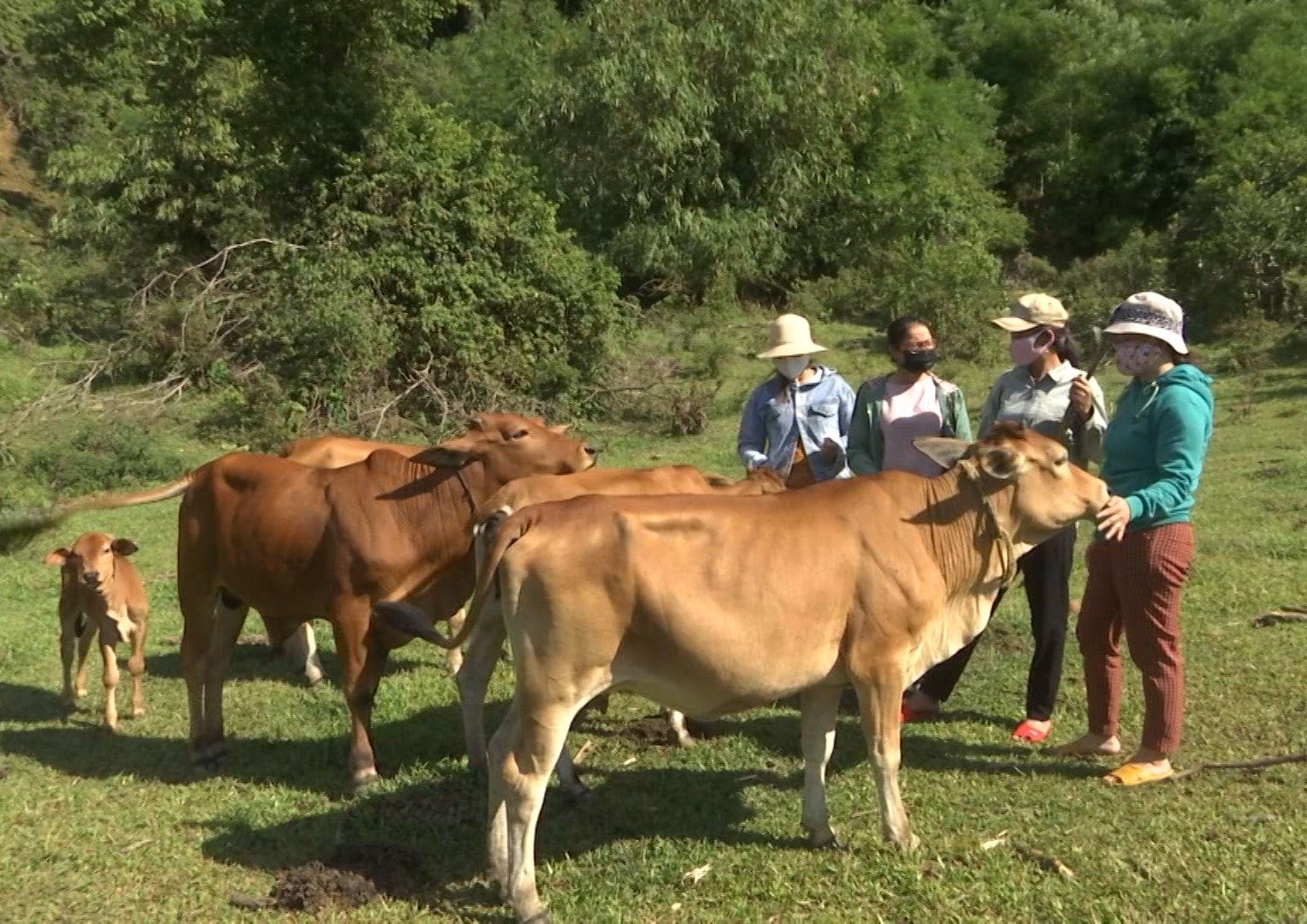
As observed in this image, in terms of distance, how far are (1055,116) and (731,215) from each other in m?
16.2

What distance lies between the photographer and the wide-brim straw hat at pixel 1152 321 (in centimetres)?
557

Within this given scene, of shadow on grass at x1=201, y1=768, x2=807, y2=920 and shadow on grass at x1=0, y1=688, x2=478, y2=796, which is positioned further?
shadow on grass at x1=0, y1=688, x2=478, y2=796

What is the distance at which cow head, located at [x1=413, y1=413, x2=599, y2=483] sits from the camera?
6703 millimetres

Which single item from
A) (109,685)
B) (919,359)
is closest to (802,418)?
(919,359)

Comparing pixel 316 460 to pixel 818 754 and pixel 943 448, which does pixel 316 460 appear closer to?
→ pixel 818 754

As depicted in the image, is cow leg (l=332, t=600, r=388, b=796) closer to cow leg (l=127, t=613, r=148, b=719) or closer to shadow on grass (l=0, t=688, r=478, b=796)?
shadow on grass (l=0, t=688, r=478, b=796)

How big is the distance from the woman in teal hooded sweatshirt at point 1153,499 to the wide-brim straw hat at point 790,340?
1.54m

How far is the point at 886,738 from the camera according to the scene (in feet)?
16.9

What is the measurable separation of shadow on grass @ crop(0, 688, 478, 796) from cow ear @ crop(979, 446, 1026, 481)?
304 centimetres

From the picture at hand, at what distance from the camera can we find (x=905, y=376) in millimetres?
6602

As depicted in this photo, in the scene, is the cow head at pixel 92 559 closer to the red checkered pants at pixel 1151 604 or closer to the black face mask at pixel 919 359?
the black face mask at pixel 919 359

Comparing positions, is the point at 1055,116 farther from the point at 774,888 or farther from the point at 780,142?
the point at 774,888

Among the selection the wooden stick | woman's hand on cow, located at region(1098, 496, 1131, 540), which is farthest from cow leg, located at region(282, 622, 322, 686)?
the wooden stick

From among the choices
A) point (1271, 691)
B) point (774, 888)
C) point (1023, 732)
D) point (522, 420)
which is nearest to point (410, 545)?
point (522, 420)
